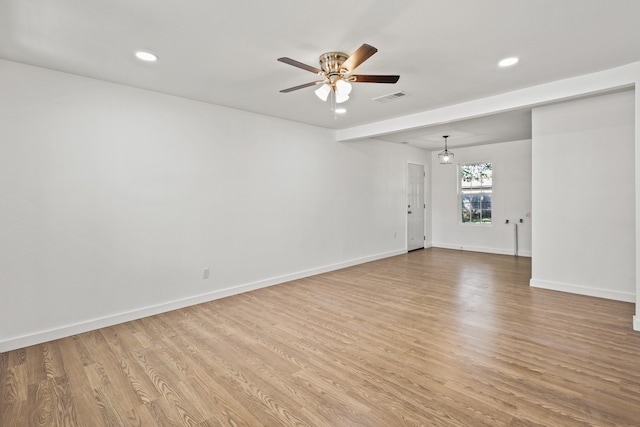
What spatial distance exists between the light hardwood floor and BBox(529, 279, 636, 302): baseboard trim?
0.18 meters

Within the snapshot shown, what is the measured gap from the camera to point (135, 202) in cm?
358

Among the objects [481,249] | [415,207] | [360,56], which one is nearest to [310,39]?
[360,56]

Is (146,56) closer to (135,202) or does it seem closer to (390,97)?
(135,202)

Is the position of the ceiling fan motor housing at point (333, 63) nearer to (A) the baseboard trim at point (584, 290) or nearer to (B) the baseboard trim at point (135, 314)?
(B) the baseboard trim at point (135, 314)

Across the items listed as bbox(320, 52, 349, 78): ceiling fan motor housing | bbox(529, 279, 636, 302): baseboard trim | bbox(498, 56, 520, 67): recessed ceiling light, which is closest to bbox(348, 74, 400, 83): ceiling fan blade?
bbox(320, 52, 349, 78): ceiling fan motor housing

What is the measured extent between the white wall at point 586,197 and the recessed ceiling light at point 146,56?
15.7 ft

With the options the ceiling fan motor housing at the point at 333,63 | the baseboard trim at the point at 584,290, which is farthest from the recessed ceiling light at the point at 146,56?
the baseboard trim at the point at 584,290

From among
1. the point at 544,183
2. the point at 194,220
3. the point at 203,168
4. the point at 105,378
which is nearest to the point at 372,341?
the point at 105,378

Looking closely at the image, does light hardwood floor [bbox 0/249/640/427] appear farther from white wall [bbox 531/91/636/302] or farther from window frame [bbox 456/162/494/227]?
window frame [bbox 456/162/494/227]

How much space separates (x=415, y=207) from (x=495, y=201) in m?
1.84

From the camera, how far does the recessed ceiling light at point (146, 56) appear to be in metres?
2.76

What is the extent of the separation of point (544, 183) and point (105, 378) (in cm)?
545

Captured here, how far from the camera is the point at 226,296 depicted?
4359 mm

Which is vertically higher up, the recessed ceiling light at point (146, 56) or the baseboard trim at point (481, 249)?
the recessed ceiling light at point (146, 56)
